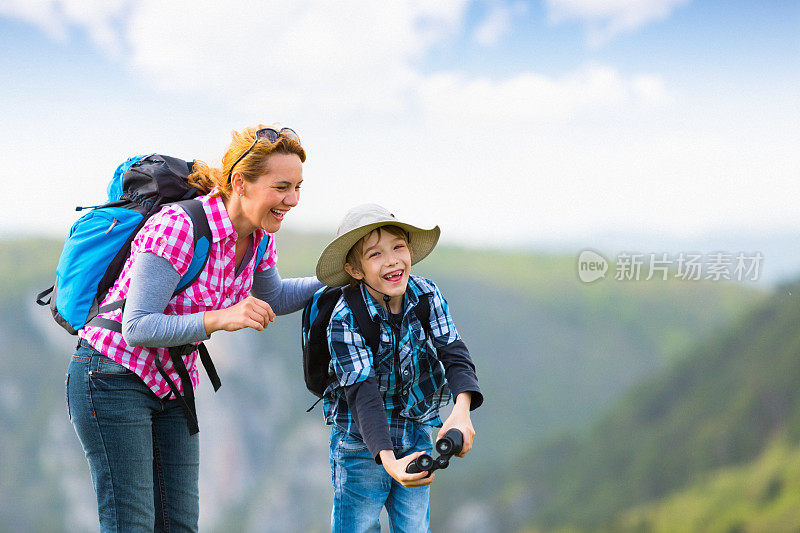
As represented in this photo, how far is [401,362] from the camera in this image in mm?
2582

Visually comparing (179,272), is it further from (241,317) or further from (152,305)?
(241,317)

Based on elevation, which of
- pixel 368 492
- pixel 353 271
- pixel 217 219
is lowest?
pixel 368 492

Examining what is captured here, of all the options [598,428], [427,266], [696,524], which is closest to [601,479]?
[598,428]

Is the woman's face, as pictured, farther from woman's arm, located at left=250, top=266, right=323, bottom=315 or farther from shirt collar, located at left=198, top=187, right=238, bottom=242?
woman's arm, located at left=250, top=266, right=323, bottom=315

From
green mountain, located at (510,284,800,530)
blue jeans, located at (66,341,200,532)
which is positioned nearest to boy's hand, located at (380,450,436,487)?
blue jeans, located at (66,341,200,532)

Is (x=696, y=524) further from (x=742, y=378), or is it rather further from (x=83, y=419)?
(x=83, y=419)

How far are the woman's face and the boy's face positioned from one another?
31cm

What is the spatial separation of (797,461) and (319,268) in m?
45.2

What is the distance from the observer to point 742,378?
47.2m

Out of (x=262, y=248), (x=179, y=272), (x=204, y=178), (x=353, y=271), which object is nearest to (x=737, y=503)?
(x=353, y=271)

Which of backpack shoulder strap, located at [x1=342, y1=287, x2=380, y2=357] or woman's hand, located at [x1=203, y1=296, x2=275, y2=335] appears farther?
backpack shoulder strap, located at [x1=342, y1=287, x2=380, y2=357]

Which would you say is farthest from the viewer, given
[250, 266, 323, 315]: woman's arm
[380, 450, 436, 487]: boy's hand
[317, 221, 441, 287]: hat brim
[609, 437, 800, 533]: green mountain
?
[609, 437, 800, 533]: green mountain

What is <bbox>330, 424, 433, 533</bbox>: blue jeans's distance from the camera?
2625mm

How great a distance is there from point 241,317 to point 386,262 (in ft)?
1.94
